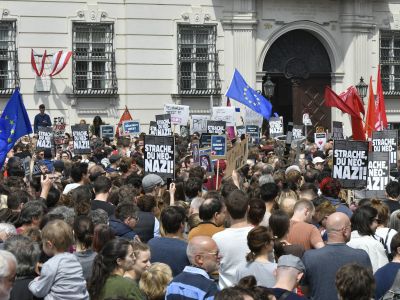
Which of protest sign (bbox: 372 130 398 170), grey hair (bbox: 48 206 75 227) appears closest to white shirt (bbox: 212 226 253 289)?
grey hair (bbox: 48 206 75 227)

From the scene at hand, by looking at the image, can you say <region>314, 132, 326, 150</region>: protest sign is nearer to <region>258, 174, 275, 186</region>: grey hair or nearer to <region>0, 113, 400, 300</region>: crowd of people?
<region>258, 174, 275, 186</region>: grey hair

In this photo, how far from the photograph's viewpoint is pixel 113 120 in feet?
105

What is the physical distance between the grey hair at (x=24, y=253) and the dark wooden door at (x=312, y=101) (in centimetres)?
2695

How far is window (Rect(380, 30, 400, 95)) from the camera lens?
36.0 meters

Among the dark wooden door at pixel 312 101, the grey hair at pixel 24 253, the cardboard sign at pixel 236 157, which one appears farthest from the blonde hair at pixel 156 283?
the dark wooden door at pixel 312 101

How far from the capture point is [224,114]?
27.5m

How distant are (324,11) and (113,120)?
8.07 metres

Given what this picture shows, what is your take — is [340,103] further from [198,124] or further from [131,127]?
[131,127]

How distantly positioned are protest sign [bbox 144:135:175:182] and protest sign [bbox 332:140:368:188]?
2545 millimetres

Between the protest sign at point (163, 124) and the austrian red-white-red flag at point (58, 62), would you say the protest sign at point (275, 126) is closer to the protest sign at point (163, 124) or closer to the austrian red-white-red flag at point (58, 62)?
the protest sign at point (163, 124)

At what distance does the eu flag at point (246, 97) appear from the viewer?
87.1 feet

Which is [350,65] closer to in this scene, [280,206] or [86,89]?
[86,89]

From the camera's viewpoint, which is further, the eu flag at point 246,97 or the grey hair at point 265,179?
the eu flag at point 246,97

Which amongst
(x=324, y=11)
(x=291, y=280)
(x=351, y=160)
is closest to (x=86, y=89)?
(x=324, y=11)
